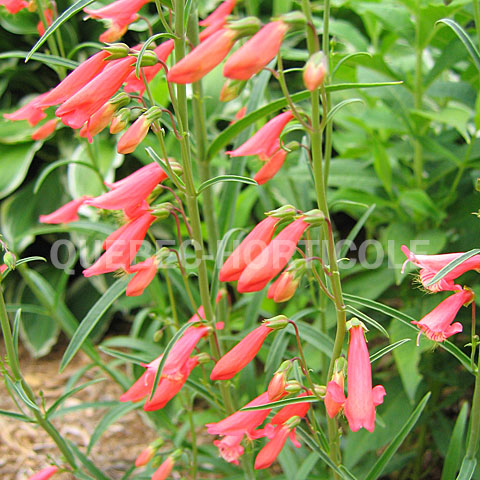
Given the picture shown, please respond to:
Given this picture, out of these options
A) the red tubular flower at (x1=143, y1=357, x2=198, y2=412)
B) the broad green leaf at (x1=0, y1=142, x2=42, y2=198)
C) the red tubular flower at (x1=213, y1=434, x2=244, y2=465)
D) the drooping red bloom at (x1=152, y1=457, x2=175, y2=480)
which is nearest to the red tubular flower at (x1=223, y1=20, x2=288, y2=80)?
the red tubular flower at (x1=143, y1=357, x2=198, y2=412)

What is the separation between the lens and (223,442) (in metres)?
1.30

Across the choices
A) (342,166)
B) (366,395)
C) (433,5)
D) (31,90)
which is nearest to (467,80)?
(433,5)

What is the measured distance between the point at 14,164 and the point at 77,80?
7.79 feet

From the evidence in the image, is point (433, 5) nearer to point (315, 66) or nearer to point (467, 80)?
point (467, 80)

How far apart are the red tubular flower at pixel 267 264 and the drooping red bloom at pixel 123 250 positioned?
402mm

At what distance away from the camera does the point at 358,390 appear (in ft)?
3.46

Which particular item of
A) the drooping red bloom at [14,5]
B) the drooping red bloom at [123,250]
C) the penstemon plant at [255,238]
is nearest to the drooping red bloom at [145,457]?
the penstemon plant at [255,238]

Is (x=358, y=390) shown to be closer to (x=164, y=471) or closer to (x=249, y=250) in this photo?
(x=249, y=250)

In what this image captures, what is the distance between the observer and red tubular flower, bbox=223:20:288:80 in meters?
0.89

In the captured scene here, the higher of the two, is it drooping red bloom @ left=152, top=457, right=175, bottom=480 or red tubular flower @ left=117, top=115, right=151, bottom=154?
red tubular flower @ left=117, top=115, right=151, bottom=154

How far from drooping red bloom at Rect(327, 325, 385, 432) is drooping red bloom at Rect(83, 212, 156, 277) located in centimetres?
56

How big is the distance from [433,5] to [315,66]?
1253 millimetres

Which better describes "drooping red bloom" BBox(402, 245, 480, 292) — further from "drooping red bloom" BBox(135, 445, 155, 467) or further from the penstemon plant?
"drooping red bloom" BBox(135, 445, 155, 467)

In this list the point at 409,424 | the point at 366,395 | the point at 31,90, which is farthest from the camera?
the point at 31,90
